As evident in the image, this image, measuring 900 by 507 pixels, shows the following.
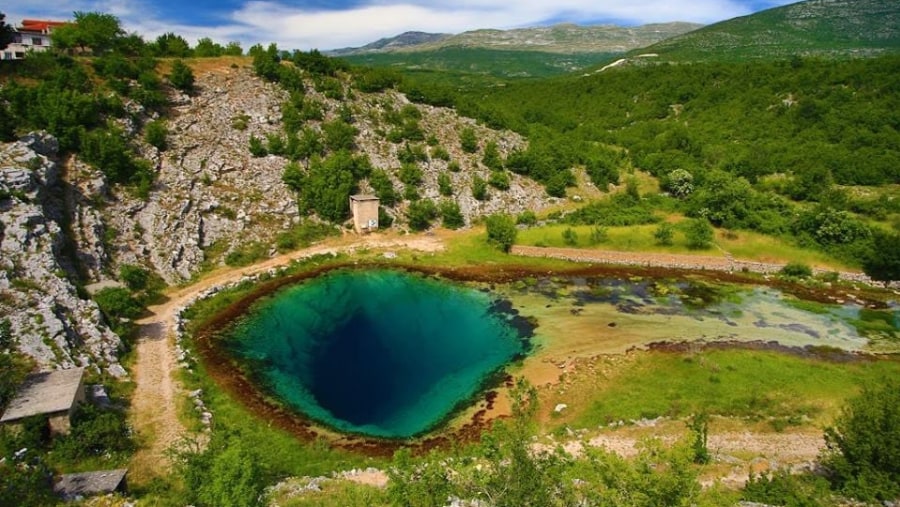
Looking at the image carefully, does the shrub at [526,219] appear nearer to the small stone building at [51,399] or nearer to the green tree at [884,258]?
the green tree at [884,258]

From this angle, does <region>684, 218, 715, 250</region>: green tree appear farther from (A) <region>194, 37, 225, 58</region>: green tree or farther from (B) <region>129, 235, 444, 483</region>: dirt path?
(A) <region>194, 37, 225, 58</region>: green tree

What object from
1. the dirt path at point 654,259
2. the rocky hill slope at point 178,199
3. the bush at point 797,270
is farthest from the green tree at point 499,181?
the bush at point 797,270

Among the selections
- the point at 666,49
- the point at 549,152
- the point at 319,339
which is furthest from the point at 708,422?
the point at 666,49

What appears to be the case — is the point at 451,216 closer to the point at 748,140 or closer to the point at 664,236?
the point at 664,236

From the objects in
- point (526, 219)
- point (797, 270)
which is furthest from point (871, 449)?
point (526, 219)

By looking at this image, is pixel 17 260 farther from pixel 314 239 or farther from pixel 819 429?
pixel 819 429
